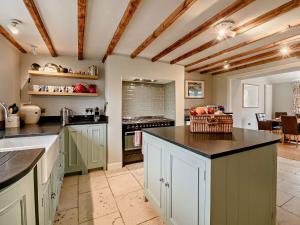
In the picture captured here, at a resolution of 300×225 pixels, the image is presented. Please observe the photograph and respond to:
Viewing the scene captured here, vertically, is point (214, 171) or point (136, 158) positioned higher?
point (214, 171)

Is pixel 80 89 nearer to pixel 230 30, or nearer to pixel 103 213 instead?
pixel 103 213

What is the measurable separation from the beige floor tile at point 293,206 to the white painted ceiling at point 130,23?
2235 millimetres

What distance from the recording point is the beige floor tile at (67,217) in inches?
67.3

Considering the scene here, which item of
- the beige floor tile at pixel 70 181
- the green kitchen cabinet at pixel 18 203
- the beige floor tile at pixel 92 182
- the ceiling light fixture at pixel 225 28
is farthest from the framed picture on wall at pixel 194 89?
the green kitchen cabinet at pixel 18 203

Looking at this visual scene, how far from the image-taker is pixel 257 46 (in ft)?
9.03

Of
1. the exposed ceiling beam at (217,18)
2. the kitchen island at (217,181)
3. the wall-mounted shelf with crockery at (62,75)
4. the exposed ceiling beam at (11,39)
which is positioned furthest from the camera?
the wall-mounted shelf with crockery at (62,75)

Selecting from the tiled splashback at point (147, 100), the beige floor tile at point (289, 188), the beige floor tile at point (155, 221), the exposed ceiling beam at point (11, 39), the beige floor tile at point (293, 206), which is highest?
the exposed ceiling beam at point (11, 39)

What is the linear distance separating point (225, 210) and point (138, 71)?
282cm

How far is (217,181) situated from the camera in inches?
40.9

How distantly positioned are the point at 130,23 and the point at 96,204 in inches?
91.9

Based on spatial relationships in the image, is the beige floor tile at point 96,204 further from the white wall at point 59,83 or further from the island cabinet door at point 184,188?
the white wall at point 59,83

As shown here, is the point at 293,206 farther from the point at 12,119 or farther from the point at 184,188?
the point at 12,119

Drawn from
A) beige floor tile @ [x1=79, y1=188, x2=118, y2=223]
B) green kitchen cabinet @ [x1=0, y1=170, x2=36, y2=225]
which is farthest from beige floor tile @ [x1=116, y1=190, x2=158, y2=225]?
green kitchen cabinet @ [x1=0, y1=170, x2=36, y2=225]

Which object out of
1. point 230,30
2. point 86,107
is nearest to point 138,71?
point 86,107
